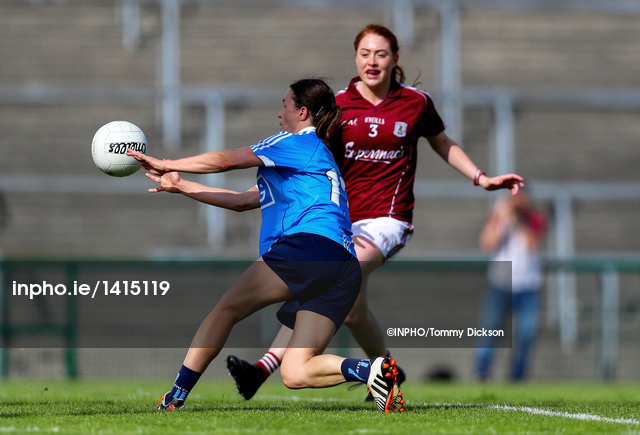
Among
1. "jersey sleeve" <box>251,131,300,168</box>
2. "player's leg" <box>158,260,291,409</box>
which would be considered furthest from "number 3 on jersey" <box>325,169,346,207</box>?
"player's leg" <box>158,260,291,409</box>

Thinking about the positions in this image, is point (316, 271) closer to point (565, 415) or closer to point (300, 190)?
point (300, 190)

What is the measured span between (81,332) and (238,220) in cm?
394

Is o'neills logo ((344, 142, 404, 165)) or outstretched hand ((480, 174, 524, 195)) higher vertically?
o'neills logo ((344, 142, 404, 165))

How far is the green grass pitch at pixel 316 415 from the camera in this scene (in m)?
4.48

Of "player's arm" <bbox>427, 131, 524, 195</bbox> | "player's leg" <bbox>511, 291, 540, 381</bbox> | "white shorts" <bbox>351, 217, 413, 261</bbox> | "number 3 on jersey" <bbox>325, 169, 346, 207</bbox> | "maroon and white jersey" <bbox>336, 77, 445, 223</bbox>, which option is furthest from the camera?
"player's leg" <bbox>511, 291, 540, 381</bbox>

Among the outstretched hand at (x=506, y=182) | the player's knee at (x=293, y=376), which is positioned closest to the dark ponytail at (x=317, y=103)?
the outstretched hand at (x=506, y=182)

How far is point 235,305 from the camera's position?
198 inches

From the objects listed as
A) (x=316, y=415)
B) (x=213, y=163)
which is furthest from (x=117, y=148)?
(x=316, y=415)

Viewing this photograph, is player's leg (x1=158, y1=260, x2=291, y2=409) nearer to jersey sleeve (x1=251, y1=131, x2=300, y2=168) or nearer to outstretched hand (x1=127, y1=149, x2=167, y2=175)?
jersey sleeve (x1=251, y1=131, x2=300, y2=168)

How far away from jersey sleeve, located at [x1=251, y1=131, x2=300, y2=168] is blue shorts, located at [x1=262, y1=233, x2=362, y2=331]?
0.39 metres

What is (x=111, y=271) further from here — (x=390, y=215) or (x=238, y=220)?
(x=390, y=215)

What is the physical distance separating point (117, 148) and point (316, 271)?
1370 mm

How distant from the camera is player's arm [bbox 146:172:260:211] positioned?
5.07m

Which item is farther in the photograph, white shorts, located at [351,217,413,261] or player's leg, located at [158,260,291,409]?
white shorts, located at [351,217,413,261]
